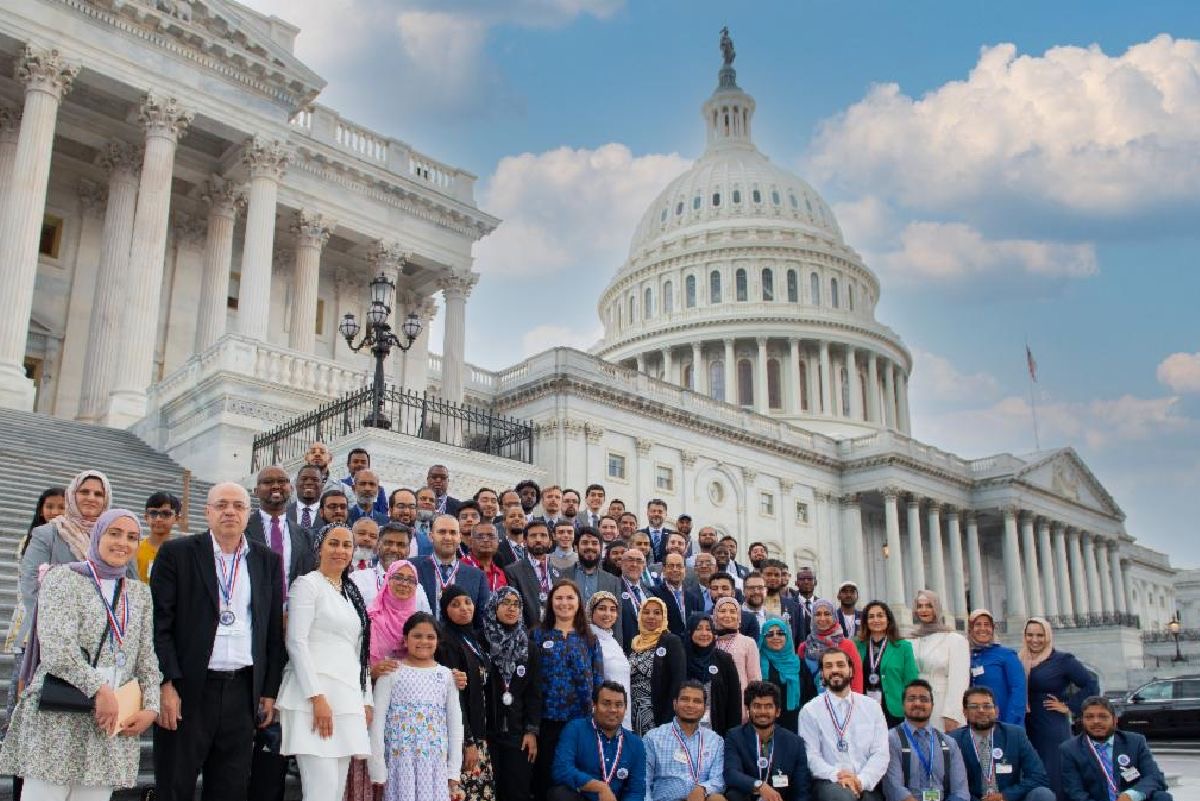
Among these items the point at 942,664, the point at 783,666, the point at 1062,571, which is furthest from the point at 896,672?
the point at 1062,571

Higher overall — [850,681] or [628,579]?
[628,579]

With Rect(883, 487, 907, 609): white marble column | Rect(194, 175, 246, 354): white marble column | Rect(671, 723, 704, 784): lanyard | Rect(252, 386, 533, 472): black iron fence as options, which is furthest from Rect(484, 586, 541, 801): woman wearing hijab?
Rect(883, 487, 907, 609): white marble column

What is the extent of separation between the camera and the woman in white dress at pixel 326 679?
6621mm

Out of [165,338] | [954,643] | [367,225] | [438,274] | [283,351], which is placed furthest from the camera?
[438,274]

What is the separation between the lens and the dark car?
72.9 ft

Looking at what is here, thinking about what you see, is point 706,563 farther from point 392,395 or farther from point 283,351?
point 283,351

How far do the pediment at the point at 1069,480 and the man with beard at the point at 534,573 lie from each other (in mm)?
58237

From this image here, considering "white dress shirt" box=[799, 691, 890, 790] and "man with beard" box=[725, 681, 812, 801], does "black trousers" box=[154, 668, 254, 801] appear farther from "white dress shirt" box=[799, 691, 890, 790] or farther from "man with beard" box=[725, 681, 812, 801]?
"white dress shirt" box=[799, 691, 890, 790]

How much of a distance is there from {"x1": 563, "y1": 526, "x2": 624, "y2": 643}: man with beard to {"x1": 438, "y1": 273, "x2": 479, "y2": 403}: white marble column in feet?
85.1

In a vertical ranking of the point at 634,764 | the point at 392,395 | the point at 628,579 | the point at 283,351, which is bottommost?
the point at 634,764

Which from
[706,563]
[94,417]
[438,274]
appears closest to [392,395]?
[94,417]

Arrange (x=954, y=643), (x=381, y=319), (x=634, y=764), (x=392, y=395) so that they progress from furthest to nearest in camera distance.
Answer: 1. (x=392, y=395)
2. (x=381, y=319)
3. (x=954, y=643)
4. (x=634, y=764)

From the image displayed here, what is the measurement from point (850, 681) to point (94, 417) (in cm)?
2336

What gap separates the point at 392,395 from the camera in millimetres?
22266
